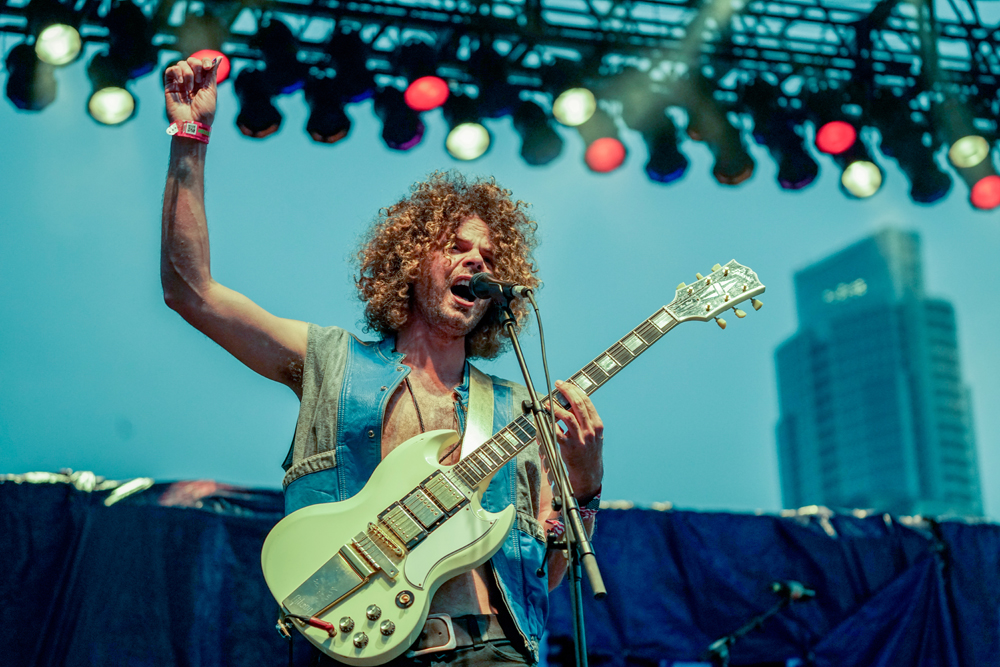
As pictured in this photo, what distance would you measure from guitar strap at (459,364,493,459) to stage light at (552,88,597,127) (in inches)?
119

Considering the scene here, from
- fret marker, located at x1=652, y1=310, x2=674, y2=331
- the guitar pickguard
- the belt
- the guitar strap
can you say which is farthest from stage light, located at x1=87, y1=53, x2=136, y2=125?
the belt

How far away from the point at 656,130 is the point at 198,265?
376cm

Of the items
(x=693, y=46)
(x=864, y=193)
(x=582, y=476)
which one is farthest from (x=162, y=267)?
(x=864, y=193)

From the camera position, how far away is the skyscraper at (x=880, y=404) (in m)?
91.6

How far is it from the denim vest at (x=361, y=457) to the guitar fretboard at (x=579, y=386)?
0.08 metres

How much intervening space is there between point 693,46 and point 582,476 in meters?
3.88

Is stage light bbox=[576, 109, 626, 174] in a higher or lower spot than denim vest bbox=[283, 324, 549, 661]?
higher

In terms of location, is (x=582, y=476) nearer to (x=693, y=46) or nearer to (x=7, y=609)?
(x=7, y=609)

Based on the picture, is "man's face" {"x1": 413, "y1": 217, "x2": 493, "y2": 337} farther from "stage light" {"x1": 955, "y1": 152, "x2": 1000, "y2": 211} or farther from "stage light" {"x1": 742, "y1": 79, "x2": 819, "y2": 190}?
"stage light" {"x1": 955, "y1": 152, "x2": 1000, "y2": 211}

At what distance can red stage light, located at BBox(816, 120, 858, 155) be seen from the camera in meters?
5.82

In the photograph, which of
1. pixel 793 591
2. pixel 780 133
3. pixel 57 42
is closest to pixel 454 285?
pixel 793 591

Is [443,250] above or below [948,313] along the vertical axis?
below

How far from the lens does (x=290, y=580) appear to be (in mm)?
2271

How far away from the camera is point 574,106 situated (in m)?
5.55
